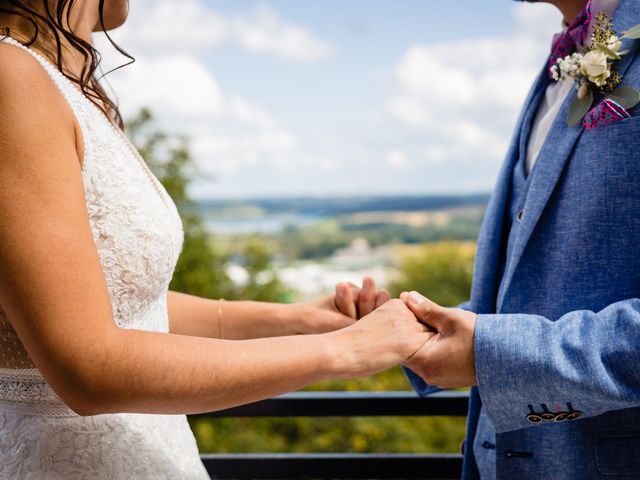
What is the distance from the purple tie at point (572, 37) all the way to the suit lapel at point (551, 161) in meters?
0.09

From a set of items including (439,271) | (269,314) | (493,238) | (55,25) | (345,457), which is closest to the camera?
(55,25)

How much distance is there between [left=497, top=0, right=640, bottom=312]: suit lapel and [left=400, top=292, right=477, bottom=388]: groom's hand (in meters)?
0.15

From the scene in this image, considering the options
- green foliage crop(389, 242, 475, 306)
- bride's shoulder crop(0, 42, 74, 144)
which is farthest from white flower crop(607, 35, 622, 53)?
green foliage crop(389, 242, 475, 306)

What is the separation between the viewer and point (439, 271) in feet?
53.4

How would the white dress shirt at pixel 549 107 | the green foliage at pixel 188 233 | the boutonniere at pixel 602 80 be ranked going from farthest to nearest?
the green foliage at pixel 188 233 → the white dress shirt at pixel 549 107 → the boutonniere at pixel 602 80

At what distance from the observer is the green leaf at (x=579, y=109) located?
131 cm

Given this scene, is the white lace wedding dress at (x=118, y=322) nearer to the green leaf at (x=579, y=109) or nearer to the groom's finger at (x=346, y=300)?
the groom's finger at (x=346, y=300)

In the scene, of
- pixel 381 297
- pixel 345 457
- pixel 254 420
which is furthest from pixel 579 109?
pixel 254 420

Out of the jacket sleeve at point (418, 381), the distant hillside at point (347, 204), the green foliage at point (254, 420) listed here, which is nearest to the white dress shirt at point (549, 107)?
the jacket sleeve at point (418, 381)

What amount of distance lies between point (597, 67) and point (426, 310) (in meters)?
0.60

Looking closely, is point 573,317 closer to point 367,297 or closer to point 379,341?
point 379,341

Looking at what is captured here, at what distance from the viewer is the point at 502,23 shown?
3872cm

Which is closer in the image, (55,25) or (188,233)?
(55,25)

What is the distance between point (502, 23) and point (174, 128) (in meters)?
34.2
